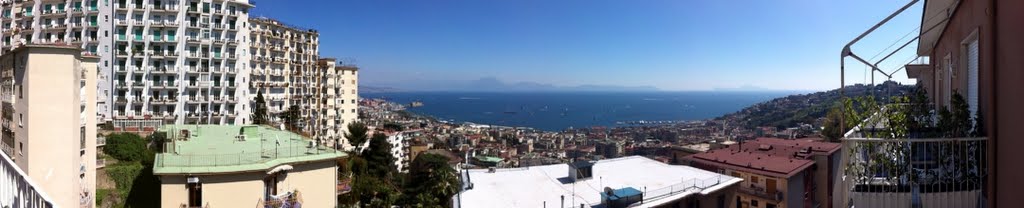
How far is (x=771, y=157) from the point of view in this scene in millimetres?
23984

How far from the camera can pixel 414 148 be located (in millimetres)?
53375

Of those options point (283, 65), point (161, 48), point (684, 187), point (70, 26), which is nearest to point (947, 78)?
point (684, 187)

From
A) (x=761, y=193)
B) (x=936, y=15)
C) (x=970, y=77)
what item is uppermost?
(x=936, y=15)

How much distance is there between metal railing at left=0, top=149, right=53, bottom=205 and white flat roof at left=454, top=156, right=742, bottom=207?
9692mm

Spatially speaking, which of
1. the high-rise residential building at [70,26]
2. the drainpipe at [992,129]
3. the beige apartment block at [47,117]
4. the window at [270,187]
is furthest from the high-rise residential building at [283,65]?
the drainpipe at [992,129]

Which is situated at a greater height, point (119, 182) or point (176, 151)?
point (176, 151)

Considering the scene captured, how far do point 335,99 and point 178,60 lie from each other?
742 inches

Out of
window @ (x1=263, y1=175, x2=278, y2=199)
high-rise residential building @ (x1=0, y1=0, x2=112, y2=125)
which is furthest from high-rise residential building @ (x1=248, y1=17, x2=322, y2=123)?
window @ (x1=263, y1=175, x2=278, y2=199)

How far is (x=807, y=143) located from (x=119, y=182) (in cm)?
3027

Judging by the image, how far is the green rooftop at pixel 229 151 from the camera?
15.5 meters

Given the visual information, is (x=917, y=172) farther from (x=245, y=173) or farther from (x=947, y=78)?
(x=245, y=173)

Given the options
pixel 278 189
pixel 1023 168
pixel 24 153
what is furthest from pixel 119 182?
pixel 1023 168

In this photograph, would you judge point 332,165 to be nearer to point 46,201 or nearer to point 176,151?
point 176,151

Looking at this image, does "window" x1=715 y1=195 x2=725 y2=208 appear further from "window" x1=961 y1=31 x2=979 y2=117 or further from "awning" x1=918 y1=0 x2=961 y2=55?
"window" x1=961 y1=31 x2=979 y2=117
